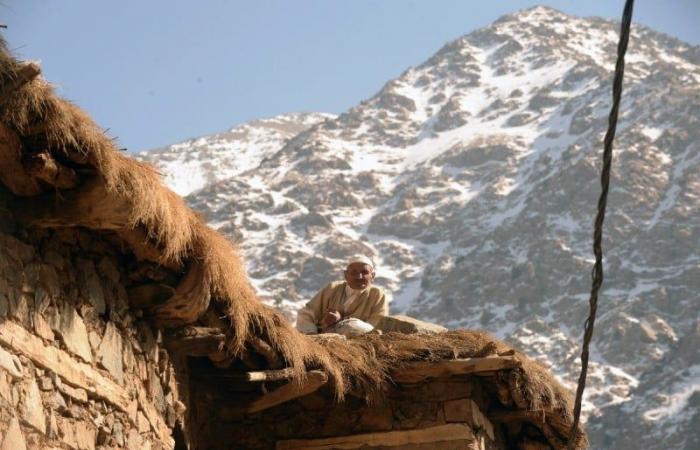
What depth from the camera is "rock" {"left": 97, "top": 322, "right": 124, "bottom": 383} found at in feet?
21.3

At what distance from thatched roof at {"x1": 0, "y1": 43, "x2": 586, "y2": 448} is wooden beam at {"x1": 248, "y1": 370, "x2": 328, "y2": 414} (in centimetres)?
8

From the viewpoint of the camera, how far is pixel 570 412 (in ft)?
31.3

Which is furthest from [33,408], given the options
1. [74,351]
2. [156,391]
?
[156,391]

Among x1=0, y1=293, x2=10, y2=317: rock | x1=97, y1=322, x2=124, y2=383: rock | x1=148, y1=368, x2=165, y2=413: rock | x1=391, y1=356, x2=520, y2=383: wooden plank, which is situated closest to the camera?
x1=0, y1=293, x2=10, y2=317: rock

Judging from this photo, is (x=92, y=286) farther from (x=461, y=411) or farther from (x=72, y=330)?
(x=461, y=411)

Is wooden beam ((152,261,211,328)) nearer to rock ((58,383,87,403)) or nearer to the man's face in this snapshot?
rock ((58,383,87,403))

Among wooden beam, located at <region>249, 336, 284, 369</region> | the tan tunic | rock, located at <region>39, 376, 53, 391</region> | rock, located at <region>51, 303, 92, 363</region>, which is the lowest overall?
rock, located at <region>39, 376, 53, 391</region>

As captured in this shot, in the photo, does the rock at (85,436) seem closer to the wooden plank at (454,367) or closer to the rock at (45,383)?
the rock at (45,383)

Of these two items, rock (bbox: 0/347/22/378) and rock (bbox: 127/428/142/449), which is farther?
rock (bbox: 127/428/142/449)

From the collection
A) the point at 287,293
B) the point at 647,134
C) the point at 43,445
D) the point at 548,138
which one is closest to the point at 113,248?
the point at 43,445

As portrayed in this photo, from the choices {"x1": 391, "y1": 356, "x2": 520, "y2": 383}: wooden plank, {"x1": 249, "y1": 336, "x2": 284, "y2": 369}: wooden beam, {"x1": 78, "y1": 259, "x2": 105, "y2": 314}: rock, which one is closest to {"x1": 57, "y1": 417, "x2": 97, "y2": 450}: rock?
{"x1": 78, "y1": 259, "x2": 105, "y2": 314}: rock

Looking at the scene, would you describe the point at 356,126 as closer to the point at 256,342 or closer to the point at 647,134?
the point at 647,134

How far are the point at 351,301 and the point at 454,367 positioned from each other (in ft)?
7.62

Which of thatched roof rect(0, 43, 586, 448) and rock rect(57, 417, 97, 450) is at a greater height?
thatched roof rect(0, 43, 586, 448)
